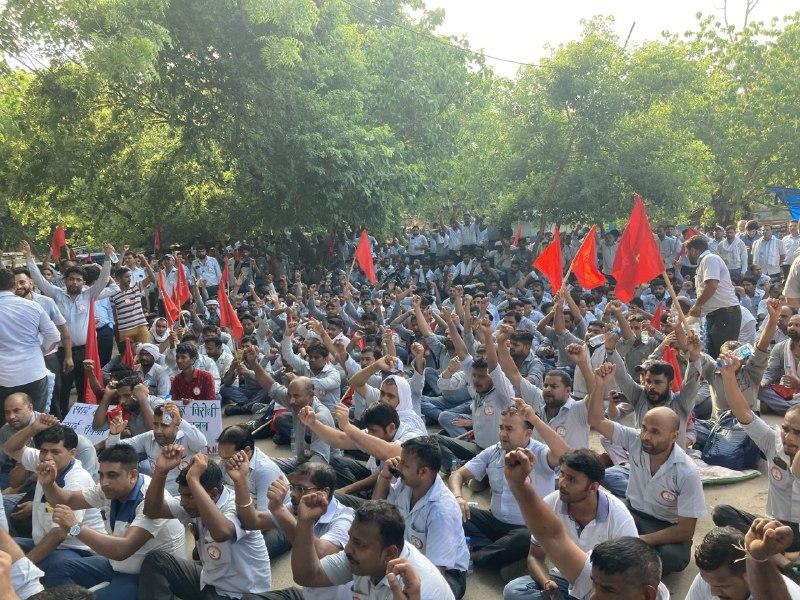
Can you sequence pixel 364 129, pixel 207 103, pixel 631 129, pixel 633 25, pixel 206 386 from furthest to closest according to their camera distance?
pixel 633 25, pixel 631 129, pixel 364 129, pixel 207 103, pixel 206 386

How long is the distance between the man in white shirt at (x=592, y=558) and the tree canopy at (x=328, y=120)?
10.5m

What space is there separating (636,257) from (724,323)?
4.21 ft

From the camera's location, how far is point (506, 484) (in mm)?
4984

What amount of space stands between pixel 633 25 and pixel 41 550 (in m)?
20.7

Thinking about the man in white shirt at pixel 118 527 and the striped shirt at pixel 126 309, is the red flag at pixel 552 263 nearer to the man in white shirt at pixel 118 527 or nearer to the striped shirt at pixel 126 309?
the striped shirt at pixel 126 309

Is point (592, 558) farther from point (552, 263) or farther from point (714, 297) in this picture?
point (552, 263)

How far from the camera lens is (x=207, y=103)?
47.4 ft

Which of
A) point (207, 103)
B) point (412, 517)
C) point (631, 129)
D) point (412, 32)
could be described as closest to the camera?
point (412, 517)

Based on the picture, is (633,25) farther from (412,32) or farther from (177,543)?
(177,543)

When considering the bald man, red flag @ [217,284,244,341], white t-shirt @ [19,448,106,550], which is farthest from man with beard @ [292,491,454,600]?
red flag @ [217,284,244,341]

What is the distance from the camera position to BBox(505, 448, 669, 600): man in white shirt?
8.96 feet

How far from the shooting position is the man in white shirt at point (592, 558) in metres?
2.73

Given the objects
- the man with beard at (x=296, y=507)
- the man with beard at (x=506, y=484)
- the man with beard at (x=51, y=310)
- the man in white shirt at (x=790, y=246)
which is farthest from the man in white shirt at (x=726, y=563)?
the man in white shirt at (x=790, y=246)

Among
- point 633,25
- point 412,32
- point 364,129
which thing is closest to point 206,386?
point 364,129
